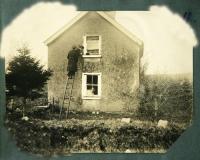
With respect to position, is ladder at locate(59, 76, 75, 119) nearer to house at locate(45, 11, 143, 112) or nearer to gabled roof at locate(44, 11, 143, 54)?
house at locate(45, 11, 143, 112)

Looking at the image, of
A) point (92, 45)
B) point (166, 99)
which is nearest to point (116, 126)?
point (166, 99)

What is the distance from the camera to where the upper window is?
19.1 feet

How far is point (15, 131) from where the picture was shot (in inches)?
228

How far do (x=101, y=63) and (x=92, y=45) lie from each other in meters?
0.34

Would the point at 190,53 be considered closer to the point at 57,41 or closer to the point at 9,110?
the point at 57,41

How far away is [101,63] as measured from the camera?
5855 mm

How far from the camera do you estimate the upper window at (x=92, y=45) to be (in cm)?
582

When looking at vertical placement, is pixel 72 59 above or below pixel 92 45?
below

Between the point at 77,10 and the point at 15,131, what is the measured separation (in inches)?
88.8

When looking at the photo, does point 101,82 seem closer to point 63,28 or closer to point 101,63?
point 101,63

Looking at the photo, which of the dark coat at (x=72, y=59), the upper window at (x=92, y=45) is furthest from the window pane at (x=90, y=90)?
the upper window at (x=92, y=45)

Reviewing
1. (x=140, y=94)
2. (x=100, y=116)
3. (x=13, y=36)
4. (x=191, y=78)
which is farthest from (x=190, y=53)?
(x=13, y=36)

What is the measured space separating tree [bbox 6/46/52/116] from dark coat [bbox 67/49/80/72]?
0.34 m

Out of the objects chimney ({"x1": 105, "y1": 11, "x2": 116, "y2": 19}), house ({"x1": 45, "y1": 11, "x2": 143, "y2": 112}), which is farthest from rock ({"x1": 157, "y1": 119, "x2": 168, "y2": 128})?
chimney ({"x1": 105, "y1": 11, "x2": 116, "y2": 19})
